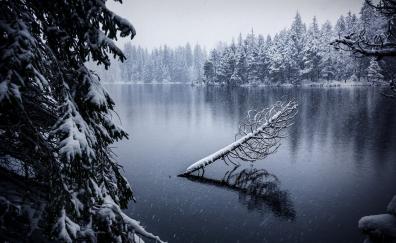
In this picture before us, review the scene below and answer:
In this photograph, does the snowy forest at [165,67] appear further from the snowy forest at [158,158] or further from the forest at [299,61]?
the snowy forest at [158,158]

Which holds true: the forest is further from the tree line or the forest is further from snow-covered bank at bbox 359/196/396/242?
snow-covered bank at bbox 359/196/396/242

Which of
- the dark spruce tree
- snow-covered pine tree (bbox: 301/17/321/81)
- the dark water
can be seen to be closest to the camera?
the dark spruce tree

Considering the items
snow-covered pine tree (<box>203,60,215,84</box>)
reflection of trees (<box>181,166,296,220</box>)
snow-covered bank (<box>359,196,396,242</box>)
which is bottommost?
reflection of trees (<box>181,166,296,220</box>)

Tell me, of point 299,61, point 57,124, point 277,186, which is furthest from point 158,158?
point 299,61

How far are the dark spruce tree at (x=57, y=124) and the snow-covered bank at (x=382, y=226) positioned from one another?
889 cm

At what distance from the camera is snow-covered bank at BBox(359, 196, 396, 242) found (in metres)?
9.44

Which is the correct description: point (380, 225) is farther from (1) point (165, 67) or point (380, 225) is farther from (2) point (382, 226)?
(1) point (165, 67)

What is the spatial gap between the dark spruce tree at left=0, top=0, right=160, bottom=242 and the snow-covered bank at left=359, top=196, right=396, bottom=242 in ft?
29.2

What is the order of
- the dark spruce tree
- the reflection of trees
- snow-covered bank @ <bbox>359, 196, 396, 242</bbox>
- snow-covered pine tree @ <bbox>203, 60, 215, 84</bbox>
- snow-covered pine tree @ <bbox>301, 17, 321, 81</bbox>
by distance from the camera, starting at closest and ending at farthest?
1. the dark spruce tree
2. snow-covered bank @ <bbox>359, 196, 396, 242</bbox>
3. the reflection of trees
4. snow-covered pine tree @ <bbox>301, 17, 321, 81</bbox>
5. snow-covered pine tree @ <bbox>203, 60, 215, 84</bbox>

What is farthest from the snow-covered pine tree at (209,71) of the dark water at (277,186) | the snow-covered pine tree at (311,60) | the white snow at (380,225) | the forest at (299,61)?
the white snow at (380,225)

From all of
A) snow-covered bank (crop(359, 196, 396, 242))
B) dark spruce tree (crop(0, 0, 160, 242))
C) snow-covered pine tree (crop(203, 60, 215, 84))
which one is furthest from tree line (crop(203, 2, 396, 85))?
dark spruce tree (crop(0, 0, 160, 242))

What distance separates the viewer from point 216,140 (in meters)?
25.8

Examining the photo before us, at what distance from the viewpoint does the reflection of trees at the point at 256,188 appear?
13766 millimetres

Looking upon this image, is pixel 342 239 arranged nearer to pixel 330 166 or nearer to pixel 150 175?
pixel 330 166
